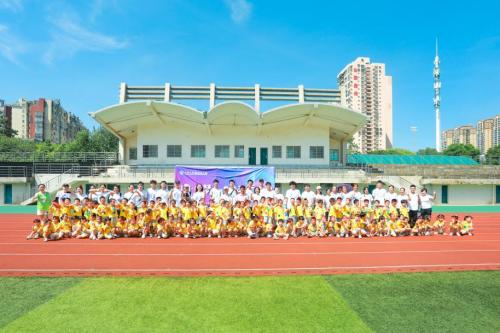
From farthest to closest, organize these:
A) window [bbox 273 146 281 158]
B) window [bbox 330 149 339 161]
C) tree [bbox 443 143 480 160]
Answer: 1. tree [bbox 443 143 480 160]
2. window [bbox 330 149 339 161]
3. window [bbox 273 146 281 158]

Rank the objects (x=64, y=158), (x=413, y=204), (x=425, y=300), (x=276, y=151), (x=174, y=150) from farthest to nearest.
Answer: (x=64, y=158)
(x=276, y=151)
(x=174, y=150)
(x=413, y=204)
(x=425, y=300)

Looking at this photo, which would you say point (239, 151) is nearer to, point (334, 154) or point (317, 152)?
point (317, 152)

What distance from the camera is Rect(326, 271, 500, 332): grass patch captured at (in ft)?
12.0

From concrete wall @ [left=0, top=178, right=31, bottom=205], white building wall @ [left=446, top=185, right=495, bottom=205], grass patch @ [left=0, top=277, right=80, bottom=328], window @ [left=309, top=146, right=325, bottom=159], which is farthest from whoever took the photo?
window @ [left=309, top=146, right=325, bottom=159]

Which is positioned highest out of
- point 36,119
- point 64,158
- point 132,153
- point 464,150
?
point 36,119

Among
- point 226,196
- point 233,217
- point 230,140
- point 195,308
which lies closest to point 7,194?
point 230,140

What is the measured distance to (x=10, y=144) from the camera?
149 ft

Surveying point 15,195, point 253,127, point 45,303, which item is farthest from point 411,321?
point 15,195

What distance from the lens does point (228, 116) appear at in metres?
21.8

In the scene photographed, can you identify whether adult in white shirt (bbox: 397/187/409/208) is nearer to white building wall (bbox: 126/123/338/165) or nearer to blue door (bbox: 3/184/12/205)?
white building wall (bbox: 126/123/338/165)

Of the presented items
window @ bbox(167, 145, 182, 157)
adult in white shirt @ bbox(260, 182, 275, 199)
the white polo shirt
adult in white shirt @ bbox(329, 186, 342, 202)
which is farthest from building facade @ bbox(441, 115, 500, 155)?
adult in white shirt @ bbox(260, 182, 275, 199)

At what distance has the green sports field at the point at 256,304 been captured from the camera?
3.62 meters

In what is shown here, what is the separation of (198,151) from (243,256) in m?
18.3

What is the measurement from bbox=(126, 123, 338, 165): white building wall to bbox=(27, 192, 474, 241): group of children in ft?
48.0
